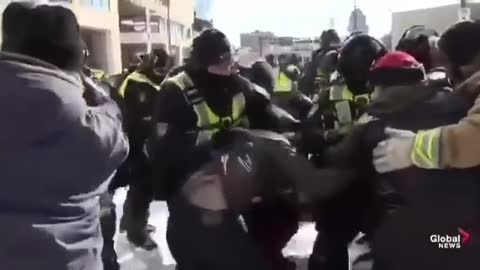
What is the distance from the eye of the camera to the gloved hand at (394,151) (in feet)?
7.84

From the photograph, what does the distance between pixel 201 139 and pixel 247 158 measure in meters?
0.40

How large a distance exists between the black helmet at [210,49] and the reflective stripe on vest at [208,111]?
0.13 meters

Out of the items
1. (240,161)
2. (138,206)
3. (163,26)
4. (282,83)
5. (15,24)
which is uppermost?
(15,24)

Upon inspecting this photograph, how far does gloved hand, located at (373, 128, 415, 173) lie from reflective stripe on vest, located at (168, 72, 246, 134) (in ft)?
3.57

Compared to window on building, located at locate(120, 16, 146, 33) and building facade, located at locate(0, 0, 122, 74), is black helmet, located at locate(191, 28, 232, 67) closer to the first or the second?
building facade, located at locate(0, 0, 122, 74)

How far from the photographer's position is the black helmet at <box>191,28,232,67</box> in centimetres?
351

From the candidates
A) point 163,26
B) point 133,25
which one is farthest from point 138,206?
point 163,26

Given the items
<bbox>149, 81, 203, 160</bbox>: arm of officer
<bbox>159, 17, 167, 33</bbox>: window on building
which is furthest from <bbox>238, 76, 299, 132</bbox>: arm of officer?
<bbox>159, 17, 167, 33</bbox>: window on building

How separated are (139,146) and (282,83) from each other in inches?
93.7

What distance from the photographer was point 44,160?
2.26 m

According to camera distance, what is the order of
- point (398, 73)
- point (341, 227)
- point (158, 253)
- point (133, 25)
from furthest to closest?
point (133, 25) → point (158, 253) → point (341, 227) → point (398, 73)

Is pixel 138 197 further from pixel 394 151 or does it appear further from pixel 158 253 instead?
pixel 394 151

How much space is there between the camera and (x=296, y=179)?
3.07 m

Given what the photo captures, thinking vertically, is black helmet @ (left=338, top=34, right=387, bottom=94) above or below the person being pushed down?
above
